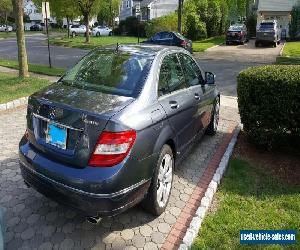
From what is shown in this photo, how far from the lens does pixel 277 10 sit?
112 feet

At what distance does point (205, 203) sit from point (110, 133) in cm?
170

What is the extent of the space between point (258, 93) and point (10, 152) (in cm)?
404

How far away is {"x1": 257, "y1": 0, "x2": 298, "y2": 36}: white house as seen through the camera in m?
33.6

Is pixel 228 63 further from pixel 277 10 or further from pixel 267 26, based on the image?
pixel 277 10

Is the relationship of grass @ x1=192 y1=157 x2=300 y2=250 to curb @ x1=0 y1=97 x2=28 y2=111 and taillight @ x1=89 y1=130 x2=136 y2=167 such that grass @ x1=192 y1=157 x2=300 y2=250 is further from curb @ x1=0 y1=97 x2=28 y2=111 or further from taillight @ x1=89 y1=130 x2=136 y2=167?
curb @ x1=0 y1=97 x2=28 y2=111

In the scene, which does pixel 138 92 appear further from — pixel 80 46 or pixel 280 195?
pixel 80 46

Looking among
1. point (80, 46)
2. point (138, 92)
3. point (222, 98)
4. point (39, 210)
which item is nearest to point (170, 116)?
point (138, 92)

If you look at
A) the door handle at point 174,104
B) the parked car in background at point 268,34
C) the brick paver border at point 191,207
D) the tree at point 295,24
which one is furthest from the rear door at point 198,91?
the tree at point 295,24

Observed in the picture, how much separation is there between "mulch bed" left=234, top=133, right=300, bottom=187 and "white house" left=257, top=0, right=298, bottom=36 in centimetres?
3071

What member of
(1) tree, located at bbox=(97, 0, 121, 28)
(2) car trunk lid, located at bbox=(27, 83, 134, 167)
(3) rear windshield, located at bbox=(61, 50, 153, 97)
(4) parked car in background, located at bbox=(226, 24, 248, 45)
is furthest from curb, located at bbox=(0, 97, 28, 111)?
(1) tree, located at bbox=(97, 0, 121, 28)

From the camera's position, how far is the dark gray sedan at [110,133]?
3.21 metres

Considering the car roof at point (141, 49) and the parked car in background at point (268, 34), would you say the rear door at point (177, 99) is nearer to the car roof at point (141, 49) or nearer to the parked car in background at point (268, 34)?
the car roof at point (141, 49)

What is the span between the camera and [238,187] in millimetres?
4809

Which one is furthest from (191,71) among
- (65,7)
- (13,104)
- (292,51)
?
(65,7)
